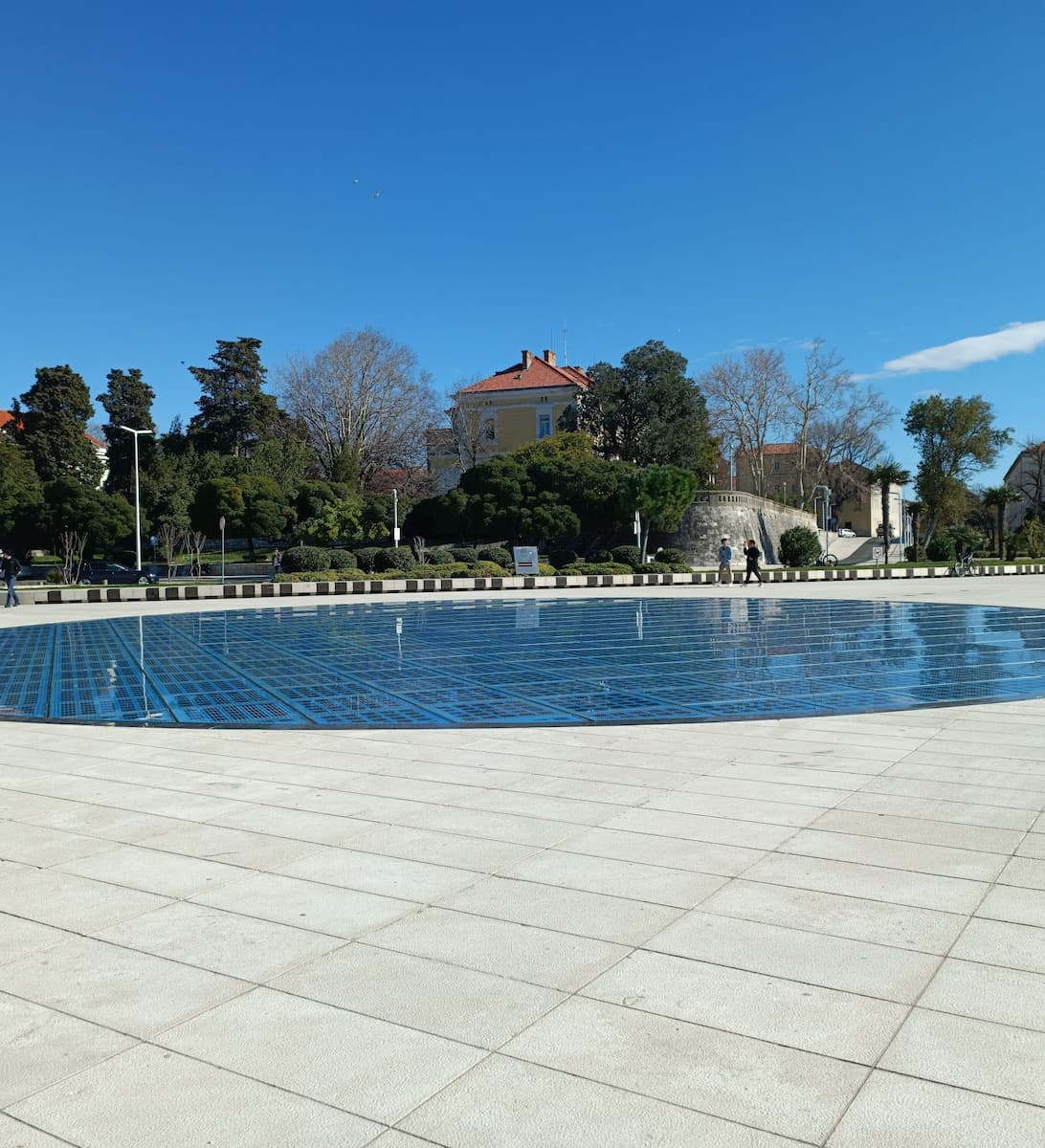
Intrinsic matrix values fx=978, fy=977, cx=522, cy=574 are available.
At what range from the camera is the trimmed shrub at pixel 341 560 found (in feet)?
129

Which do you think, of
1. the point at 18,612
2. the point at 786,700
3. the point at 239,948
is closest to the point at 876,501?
the point at 18,612

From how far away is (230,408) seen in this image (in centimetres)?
6662

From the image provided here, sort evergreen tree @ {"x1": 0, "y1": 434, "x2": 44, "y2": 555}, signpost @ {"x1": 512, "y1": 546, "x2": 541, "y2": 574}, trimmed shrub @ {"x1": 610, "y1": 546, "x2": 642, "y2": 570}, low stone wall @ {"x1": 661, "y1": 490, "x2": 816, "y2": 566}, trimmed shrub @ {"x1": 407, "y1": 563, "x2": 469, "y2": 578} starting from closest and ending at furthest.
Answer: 1. trimmed shrub @ {"x1": 407, "y1": 563, "x2": 469, "y2": 578}
2. signpost @ {"x1": 512, "y1": 546, "x2": 541, "y2": 574}
3. trimmed shrub @ {"x1": 610, "y1": 546, "x2": 642, "y2": 570}
4. evergreen tree @ {"x1": 0, "y1": 434, "x2": 44, "y2": 555}
5. low stone wall @ {"x1": 661, "y1": 490, "x2": 816, "y2": 566}

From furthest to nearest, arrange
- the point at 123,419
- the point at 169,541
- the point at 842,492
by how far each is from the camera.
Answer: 1. the point at 842,492
2. the point at 123,419
3. the point at 169,541

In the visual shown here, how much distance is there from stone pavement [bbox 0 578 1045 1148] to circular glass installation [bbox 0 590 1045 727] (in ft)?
8.58

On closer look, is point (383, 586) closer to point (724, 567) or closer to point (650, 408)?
point (724, 567)

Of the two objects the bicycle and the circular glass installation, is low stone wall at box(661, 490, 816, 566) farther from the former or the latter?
the circular glass installation

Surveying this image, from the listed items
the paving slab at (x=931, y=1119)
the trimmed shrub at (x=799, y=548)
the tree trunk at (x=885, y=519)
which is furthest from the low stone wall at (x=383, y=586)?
the paving slab at (x=931, y=1119)

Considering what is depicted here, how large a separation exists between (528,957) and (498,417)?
66.9m

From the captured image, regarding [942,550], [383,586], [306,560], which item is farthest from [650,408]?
[383,586]

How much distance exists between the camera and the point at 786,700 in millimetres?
9344

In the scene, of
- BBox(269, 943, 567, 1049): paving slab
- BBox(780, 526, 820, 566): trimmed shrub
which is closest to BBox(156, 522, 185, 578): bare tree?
BBox(780, 526, 820, 566): trimmed shrub

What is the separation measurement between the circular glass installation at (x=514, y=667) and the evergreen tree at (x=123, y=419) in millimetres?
46747

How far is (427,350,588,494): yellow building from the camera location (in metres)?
66.2
